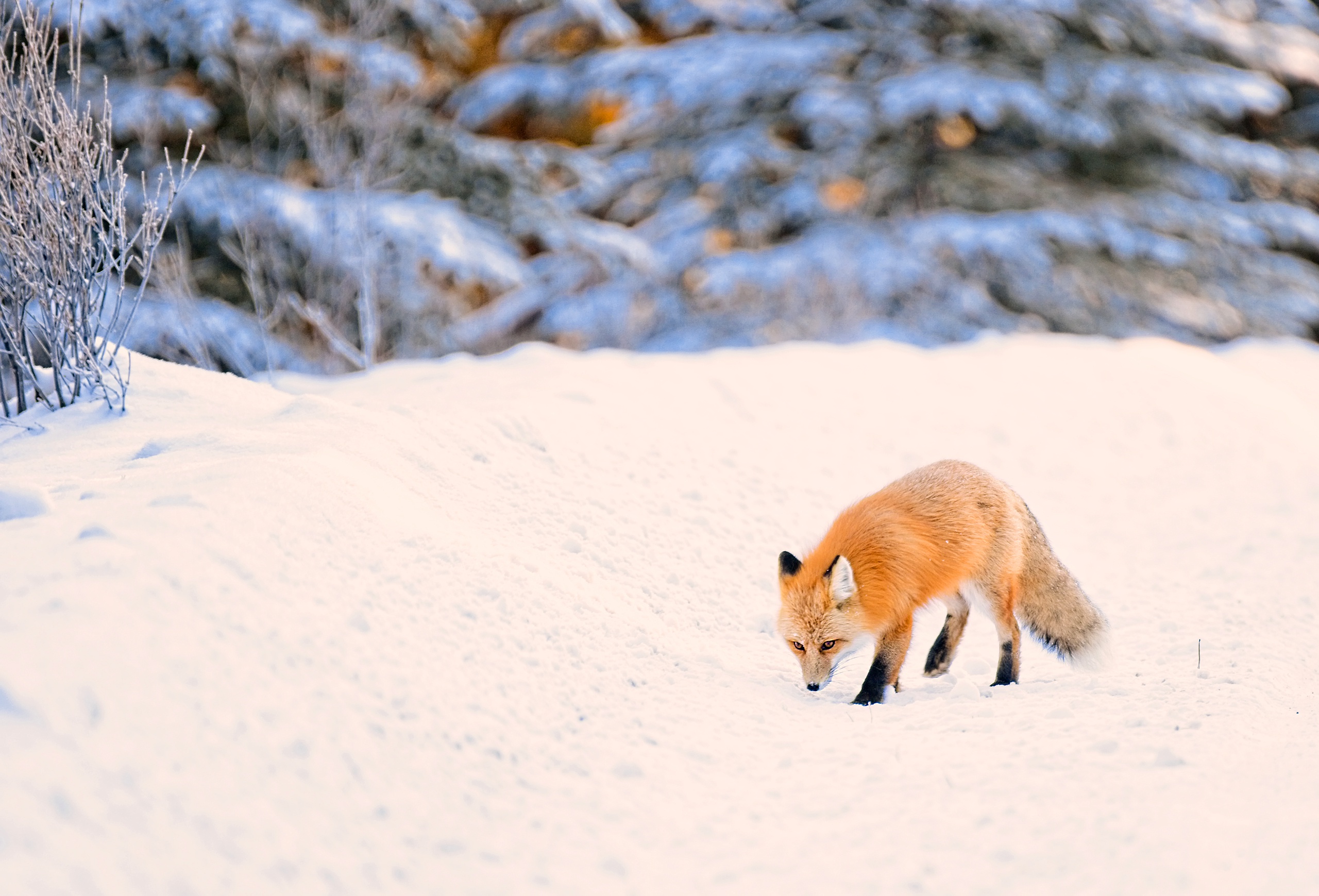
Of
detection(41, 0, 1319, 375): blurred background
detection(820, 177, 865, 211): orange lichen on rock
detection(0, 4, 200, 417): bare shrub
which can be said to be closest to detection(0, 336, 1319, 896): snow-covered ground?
detection(0, 4, 200, 417): bare shrub

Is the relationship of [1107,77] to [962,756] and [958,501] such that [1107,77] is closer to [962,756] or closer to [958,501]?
[958,501]

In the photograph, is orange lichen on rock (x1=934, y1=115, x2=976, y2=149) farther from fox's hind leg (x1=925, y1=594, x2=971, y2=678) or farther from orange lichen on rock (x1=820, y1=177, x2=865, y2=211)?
fox's hind leg (x1=925, y1=594, x2=971, y2=678)

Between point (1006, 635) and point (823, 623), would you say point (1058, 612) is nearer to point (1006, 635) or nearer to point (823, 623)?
point (1006, 635)

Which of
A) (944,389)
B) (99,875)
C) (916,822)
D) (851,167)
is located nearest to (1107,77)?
(851,167)

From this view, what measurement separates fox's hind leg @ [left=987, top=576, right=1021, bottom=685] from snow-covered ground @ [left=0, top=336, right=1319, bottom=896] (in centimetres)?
17

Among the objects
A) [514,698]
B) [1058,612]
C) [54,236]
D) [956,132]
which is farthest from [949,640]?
[956,132]

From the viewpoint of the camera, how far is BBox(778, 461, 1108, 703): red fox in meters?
3.68

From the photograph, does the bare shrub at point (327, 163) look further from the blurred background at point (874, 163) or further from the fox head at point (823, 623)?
the fox head at point (823, 623)

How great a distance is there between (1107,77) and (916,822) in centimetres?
1479

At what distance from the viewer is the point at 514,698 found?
2912 mm

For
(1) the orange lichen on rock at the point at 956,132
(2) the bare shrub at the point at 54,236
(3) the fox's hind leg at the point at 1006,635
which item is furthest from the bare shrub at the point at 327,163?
(1) the orange lichen on rock at the point at 956,132

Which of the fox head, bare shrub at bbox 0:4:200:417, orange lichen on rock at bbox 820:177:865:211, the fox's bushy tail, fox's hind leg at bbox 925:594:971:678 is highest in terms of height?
bare shrub at bbox 0:4:200:417

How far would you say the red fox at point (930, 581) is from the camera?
3.68 meters

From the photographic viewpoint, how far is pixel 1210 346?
45.6 feet
